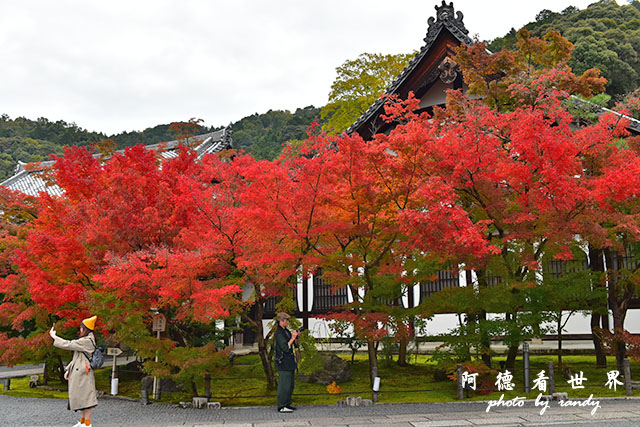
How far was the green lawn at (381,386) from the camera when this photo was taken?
1229cm

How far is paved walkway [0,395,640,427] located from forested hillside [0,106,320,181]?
4869 cm

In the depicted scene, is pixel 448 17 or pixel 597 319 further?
pixel 448 17

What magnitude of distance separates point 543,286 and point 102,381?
555 inches

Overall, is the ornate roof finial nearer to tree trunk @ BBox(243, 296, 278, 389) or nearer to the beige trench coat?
tree trunk @ BBox(243, 296, 278, 389)

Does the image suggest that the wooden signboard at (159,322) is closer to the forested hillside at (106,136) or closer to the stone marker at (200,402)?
the stone marker at (200,402)

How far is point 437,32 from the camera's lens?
1917 centimetres

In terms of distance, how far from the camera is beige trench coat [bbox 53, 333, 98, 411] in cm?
841

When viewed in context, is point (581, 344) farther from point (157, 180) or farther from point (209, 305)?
point (157, 180)

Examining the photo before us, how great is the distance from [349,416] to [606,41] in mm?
44436

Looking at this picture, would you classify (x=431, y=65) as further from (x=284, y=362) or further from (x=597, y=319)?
(x=284, y=362)

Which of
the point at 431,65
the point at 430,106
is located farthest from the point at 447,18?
the point at 430,106

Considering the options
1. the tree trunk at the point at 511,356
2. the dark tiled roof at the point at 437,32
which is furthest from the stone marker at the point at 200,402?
the dark tiled roof at the point at 437,32

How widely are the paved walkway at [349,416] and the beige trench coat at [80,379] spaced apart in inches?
70.6

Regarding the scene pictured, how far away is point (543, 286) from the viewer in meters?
12.7
